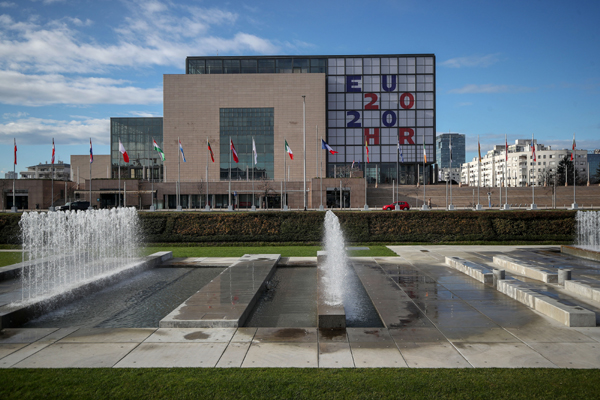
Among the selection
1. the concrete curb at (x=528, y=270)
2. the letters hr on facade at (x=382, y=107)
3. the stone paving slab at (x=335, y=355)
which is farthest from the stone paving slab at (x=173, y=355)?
the letters hr on facade at (x=382, y=107)

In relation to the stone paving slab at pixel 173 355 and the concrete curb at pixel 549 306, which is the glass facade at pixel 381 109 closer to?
the concrete curb at pixel 549 306

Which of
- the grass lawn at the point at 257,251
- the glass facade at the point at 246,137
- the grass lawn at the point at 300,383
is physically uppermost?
the glass facade at the point at 246,137

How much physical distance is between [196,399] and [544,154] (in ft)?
584

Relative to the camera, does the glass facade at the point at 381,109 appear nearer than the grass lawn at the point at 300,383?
No

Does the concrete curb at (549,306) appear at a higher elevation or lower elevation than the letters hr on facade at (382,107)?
lower

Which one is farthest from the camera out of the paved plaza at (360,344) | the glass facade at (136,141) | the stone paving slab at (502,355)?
the glass facade at (136,141)

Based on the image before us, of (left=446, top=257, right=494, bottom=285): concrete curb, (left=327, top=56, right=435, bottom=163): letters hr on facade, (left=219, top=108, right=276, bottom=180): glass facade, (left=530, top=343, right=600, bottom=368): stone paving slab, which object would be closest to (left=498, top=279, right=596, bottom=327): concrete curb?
(left=446, top=257, right=494, bottom=285): concrete curb

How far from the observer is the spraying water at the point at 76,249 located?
45.2 feet

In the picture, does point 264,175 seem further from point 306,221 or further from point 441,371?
point 441,371

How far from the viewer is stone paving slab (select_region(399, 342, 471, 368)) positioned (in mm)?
6715

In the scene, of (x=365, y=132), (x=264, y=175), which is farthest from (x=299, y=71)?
(x=264, y=175)

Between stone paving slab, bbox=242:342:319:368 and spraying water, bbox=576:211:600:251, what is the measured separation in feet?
79.5

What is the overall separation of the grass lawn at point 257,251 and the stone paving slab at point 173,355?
12.8 metres

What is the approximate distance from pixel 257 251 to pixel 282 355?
15.0 m
